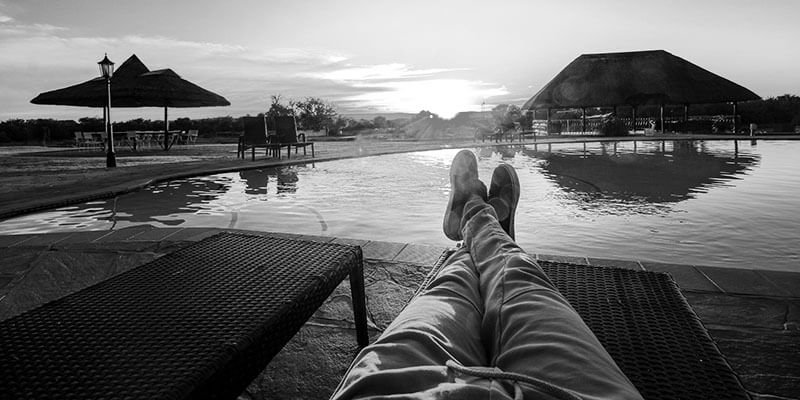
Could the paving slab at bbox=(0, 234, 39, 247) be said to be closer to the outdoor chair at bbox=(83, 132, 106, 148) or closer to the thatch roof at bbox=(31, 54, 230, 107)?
the thatch roof at bbox=(31, 54, 230, 107)

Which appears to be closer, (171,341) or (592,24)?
(171,341)

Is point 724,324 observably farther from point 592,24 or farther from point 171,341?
point 592,24

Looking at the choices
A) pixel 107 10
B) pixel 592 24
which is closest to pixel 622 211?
pixel 592 24

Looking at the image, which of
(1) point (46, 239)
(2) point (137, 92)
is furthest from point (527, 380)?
(2) point (137, 92)

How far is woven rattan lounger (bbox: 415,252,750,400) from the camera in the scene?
77 cm

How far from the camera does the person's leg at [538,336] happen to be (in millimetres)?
551

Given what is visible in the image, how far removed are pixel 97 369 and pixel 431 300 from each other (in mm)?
556

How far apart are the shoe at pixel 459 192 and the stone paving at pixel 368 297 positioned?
28 cm

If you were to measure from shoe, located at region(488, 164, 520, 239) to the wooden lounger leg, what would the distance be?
2.39 feet

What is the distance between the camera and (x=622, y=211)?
14.5ft

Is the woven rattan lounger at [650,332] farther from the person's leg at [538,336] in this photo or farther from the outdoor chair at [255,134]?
the outdoor chair at [255,134]

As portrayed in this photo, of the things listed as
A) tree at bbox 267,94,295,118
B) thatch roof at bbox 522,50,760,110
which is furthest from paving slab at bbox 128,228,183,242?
tree at bbox 267,94,295,118

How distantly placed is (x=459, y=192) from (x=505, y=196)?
0.71ft

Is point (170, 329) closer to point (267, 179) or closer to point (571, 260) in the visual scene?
point (571, 260)
